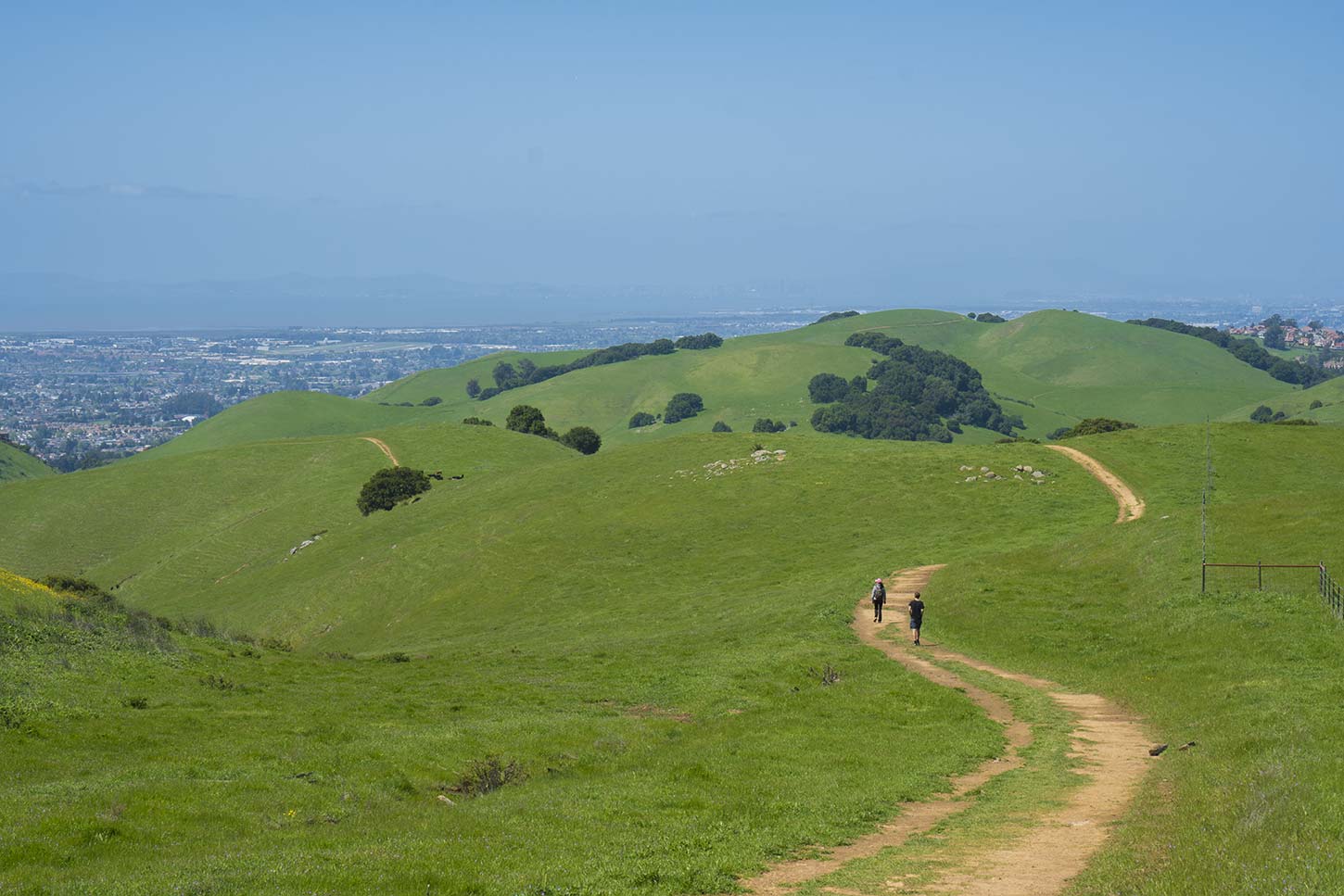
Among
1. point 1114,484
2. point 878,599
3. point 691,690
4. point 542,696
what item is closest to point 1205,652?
point 878,599

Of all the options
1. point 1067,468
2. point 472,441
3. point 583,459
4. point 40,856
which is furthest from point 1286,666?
point 472,441

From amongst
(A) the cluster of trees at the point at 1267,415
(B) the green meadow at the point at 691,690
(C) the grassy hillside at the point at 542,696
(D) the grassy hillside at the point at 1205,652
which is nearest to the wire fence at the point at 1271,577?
(D) the grassy hillside at the point at 1205,652

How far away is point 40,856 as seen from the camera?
16625mm

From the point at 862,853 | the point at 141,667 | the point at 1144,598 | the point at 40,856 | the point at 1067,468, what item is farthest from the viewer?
the point at 1067,468

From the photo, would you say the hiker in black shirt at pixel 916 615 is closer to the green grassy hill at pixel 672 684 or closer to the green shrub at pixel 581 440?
the green grassy hill at pixel 672 684

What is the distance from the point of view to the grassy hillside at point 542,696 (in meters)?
17.7

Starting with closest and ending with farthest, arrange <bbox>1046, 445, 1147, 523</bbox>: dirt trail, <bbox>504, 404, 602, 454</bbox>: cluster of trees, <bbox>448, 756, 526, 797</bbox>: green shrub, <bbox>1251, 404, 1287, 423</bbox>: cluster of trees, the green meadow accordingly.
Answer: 1. the green meadow
2. <bbox>448, 756, 526, 797</bbox>: green shrub
3. <bbox>1046, 445, 1147, 523</bbox>: dirt trail
4. <bbox>504, 404, 602, 454</bbox>: cluster of trees
5. <bbox>1251, 404, 1287, 423</bbox>: cluster of trees

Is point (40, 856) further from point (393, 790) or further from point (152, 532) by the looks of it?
point (152, 532)

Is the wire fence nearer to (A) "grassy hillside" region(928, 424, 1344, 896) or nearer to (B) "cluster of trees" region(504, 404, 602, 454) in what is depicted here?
(A) "grassy hillside" region(928, 424, 1344, 896)

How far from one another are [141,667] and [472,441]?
321 ft

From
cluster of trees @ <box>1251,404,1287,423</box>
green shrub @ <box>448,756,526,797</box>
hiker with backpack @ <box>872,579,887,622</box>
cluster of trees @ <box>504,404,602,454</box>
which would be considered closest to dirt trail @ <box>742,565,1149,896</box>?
green shrub @ <box>448,756,526,797</box>

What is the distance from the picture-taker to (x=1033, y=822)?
66.1ft

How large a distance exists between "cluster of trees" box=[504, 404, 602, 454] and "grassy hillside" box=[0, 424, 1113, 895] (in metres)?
58.6

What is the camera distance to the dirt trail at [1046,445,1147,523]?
65188mm
